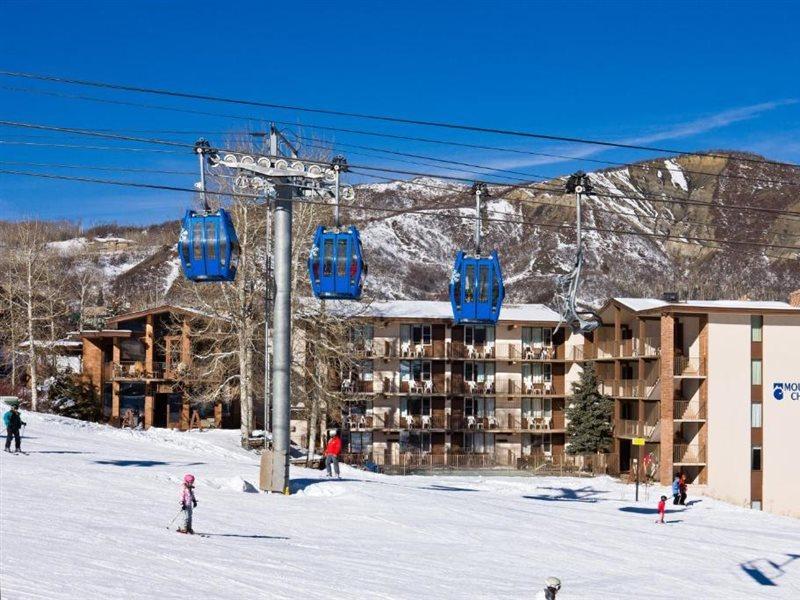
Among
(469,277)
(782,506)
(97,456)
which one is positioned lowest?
(782,506)

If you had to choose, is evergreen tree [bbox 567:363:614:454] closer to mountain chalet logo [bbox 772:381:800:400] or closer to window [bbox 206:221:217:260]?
mountain chalet logo [bbox 772:381:800:400]

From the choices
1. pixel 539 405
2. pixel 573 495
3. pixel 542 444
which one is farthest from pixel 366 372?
pixel 573 495

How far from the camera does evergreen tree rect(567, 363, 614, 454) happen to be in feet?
187

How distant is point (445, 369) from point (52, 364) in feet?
89.1

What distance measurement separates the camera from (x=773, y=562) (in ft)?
88.1

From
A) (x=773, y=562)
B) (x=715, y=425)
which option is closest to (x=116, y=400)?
(x=715, y=425)

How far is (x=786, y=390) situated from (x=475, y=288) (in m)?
30.6

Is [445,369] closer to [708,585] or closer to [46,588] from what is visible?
[708,585]

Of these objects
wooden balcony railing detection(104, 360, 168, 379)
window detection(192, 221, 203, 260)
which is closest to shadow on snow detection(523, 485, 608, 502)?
window detection(192, 221, 203, 260)

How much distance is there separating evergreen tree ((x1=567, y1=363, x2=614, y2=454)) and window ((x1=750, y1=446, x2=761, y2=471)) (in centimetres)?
721

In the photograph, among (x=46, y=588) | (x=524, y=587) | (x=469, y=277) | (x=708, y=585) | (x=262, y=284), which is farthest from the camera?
(x=262, y=284)

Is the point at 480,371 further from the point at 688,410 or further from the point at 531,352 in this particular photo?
the point at 688,410

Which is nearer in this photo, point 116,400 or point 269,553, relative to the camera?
point 269,553

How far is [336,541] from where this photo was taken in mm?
23562
